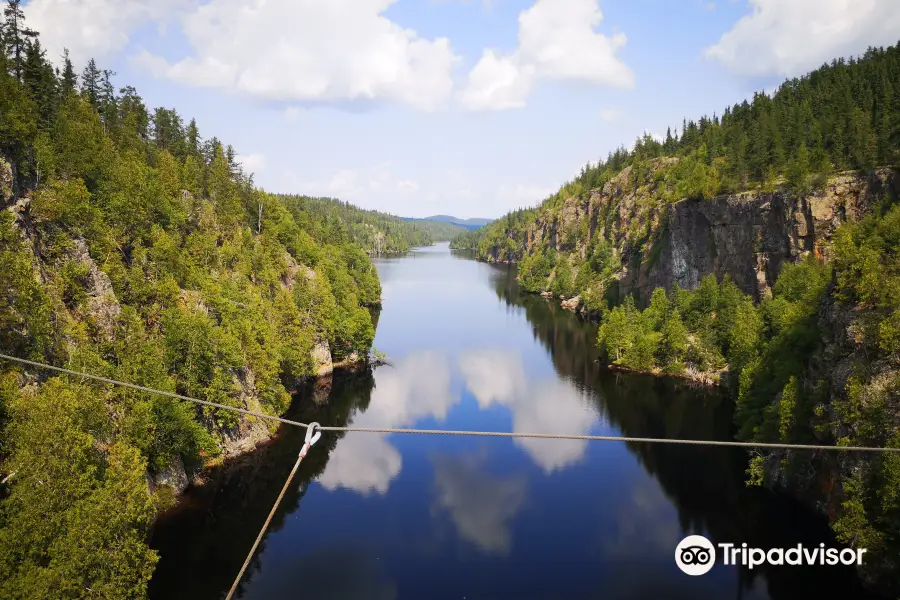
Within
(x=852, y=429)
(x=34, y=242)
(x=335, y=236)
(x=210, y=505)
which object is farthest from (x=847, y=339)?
(x=335, y=236)

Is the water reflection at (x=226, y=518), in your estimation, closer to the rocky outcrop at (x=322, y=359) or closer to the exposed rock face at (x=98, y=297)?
the exposed rock face at (x=98, y=297)

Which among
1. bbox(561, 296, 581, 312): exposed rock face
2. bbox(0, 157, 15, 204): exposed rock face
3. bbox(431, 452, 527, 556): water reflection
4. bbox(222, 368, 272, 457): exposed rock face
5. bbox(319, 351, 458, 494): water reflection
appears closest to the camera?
bbox(0, 157, 15, 204): exposed rock face

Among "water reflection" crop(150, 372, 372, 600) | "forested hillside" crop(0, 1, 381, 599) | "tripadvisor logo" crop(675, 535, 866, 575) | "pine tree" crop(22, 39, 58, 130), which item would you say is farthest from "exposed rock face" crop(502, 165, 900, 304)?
"pine tree" crop(22, 39, 58, 130)

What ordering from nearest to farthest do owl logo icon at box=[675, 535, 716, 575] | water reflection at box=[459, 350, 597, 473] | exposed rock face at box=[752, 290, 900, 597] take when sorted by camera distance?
exposed rock face at box=[752, 290, 900, 597] < owl logo icon at box=[675, 535, 716, 575] < water reflection at box=[459, 350, 597, 473]

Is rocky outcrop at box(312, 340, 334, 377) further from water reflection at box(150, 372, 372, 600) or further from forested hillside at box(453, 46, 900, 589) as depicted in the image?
forested hillside at box(453, 46, 900, 589)

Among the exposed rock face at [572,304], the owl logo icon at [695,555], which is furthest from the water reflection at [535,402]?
the exposed rock face at [572,304]

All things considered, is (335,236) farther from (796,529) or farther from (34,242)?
(796,529)

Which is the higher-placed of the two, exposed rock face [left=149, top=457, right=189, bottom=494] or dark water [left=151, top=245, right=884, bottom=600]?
exposed rock face [left=149, top=457, right=189, bottom=494]

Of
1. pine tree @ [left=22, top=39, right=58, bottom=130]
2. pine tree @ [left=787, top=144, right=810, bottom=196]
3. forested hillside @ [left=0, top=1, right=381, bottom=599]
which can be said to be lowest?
forested hillside @ [left=0, top=1, right=381, bottom=599]
